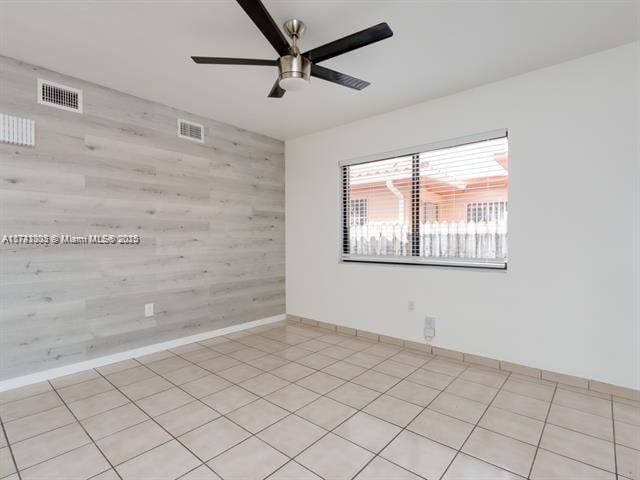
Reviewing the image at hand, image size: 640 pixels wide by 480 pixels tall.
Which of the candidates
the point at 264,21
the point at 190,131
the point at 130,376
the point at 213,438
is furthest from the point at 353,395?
the point at 190,131

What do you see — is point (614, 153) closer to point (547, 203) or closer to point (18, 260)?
point (547, 203)

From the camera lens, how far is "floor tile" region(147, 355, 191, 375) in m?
2.98

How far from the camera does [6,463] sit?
1742mm

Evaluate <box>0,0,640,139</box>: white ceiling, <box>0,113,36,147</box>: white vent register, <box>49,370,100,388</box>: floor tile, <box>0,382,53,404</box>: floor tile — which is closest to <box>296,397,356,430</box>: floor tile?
<box>49,370,100,388</box>: floor tile

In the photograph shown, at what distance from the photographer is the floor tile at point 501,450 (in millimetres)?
1751

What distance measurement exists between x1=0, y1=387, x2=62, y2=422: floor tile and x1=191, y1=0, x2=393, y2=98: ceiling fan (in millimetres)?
2535

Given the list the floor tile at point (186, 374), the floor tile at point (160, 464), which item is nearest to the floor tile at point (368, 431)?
the floor tile at point (160, 464)

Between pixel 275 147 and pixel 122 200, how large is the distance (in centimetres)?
213

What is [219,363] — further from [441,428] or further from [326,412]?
[441,428]

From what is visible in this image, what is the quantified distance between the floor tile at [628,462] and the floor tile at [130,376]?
3.18m

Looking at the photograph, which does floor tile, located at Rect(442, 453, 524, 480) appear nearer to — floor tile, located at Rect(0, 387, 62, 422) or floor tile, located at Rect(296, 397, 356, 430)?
floor tile, located at Rect(296, 397, 356, 430)

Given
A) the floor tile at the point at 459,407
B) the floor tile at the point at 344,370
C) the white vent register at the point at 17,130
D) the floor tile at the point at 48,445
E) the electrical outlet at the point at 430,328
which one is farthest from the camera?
the electrical outlet at the point at 430,328

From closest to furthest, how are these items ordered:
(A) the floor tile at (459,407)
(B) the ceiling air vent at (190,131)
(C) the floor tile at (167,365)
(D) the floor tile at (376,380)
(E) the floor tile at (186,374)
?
(A) the floor tile at (459,407) < (D) the floor tile at (376,380) < (E) the floor tile at (186,374) < (C) the floor tile at (167,365) < (B) the ceiling air vent at (190,131)

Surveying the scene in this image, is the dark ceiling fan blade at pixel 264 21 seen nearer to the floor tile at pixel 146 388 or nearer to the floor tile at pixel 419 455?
the floor tile at pixel 419 455
